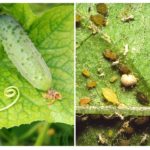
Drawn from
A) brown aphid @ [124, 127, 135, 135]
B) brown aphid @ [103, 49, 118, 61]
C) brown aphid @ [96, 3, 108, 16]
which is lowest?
brown aphid @ [124, 127, 135, 135]

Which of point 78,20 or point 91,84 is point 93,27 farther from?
point 91,84

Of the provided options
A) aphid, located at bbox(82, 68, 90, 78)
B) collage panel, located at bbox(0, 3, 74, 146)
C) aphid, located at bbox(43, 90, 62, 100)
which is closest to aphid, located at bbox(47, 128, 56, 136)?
collage panel, located at bbox(0, 3, 74, 146)

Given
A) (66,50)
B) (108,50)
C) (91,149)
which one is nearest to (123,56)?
(108,50)

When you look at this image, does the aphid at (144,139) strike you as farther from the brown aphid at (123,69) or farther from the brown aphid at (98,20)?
the brown aphid at (98,20)

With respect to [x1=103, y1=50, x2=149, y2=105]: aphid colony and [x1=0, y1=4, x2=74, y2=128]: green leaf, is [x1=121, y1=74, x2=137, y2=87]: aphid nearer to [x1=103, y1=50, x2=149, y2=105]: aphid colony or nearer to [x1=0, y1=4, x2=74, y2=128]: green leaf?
[x1=103, y1=50, x2=149, y2=105]: aphid colony

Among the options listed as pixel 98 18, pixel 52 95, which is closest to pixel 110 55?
pixel 98 18

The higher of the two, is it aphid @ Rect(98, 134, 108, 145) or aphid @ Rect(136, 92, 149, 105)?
aphid @ Rect(136, 92, 149, 105)
